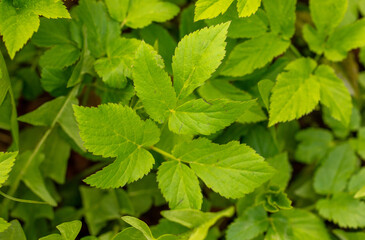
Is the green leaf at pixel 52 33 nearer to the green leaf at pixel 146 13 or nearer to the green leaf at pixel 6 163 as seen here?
the green leaf at pixel 146 13

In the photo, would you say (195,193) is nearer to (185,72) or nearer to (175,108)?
(175,108)

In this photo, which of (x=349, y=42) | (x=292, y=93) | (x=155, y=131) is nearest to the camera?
(x=155, y=131)

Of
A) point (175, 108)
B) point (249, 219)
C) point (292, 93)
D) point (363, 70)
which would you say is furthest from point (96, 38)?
point (363, 70)

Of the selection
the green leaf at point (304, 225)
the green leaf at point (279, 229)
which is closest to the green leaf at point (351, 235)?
the green leaf at point (304, 225)

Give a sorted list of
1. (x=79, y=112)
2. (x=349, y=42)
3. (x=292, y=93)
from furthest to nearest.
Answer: (x=349, y=42) → (x=292, y=93) → (x=79, y=112)

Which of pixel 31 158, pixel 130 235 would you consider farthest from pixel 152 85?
pixel 31 158
